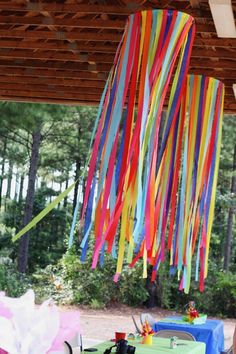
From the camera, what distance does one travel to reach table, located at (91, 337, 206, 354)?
4523 mm

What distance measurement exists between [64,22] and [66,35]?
0.27m

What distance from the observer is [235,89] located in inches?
209

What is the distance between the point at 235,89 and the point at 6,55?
178 cm

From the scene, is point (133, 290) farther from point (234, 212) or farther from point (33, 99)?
point (33, 99)

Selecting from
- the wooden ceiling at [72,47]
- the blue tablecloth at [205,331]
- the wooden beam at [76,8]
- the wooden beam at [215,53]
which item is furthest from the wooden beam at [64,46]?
the blue tablecloth at [205,331]

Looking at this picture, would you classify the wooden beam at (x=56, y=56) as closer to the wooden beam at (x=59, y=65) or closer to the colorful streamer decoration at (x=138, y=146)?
the wooden beam at (x=59, y=65)

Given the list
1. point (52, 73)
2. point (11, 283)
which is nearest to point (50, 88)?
point (52, 73)

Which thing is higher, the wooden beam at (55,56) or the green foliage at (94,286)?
the wooden beam at (55,56)

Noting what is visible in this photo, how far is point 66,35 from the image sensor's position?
4531 mm

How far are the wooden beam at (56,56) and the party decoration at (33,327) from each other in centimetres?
433

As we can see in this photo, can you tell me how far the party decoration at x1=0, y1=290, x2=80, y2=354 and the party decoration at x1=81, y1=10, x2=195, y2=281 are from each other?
77.1 inches

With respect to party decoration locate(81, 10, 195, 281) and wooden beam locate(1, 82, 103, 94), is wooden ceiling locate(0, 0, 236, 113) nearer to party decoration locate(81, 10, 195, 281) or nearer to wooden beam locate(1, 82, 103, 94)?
wooden beam locate(1, 82, 103, 94)

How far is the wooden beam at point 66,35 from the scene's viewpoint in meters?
4.51

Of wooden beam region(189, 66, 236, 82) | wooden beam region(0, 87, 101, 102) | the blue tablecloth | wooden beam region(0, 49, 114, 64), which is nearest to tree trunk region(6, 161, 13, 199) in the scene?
wooden beam region(0, 87, 101, 102)
